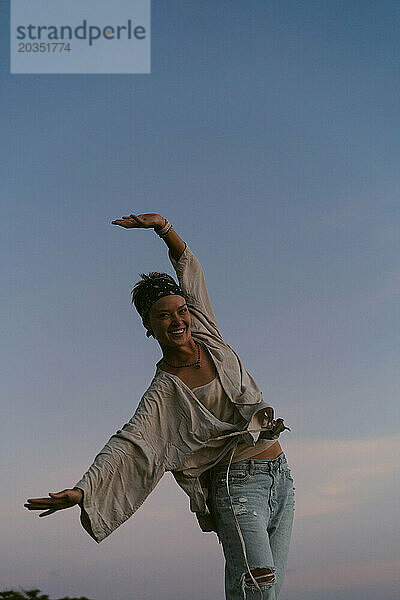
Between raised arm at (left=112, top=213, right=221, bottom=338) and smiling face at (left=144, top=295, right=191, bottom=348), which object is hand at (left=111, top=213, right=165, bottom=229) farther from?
smiling face at (left=144, top=295, right=191, bottom=348)

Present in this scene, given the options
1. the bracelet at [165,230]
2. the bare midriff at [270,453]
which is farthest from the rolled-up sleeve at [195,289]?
the bare midriff at [270,453]

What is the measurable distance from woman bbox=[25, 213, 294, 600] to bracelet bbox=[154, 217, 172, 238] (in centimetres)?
18

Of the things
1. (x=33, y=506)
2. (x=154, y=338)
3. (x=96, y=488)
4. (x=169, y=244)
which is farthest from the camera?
(x=169, y=244)

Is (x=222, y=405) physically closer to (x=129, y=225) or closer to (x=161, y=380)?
(x=161, y=380)

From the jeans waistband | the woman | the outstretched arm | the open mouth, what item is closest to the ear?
the woman

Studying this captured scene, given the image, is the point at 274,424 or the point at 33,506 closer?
the point at 33,506

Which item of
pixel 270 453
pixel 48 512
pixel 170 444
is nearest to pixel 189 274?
pixel 170 444

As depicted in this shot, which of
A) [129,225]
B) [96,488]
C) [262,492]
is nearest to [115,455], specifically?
[96,488]

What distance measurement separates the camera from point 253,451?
4324 millimetres

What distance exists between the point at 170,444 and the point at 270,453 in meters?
0.52

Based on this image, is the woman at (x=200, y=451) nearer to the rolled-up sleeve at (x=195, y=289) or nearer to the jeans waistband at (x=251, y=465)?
the jeans waistband at (x=251, y=465)

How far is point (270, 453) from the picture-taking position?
14.4 feet

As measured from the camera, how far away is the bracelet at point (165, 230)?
469 cm

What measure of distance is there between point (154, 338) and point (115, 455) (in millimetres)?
651
